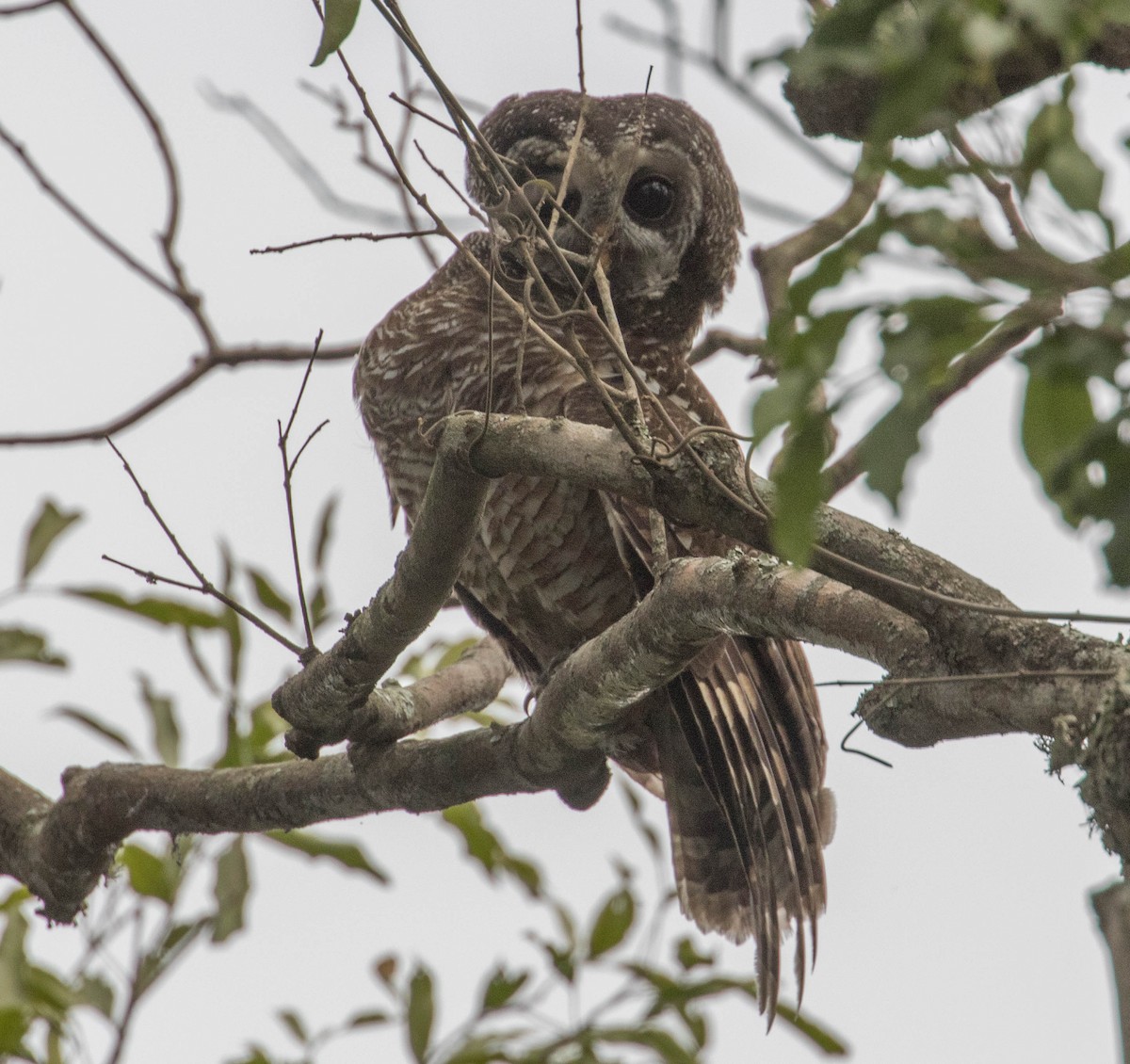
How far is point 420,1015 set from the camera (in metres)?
3.78

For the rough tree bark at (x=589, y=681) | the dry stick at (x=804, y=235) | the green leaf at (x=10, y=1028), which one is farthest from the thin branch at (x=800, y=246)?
the green leaf at (x=10, y=1028)

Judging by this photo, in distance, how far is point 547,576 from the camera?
12.5 feet

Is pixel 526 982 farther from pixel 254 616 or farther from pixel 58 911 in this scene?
pixel 254 616

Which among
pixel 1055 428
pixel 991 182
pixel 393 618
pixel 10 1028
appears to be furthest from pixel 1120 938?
pixel 10 1028

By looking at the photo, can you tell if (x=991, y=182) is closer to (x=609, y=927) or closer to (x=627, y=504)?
(x=627, y=504)

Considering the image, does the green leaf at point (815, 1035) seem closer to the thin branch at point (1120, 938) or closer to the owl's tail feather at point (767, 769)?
the owl's tail feather at point (767, 769)

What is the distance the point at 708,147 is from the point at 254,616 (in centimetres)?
250

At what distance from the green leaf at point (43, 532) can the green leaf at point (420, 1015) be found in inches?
59.3

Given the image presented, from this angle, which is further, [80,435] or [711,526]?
[80,435]

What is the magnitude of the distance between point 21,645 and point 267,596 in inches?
30.1

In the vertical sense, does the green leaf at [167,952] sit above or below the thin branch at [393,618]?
below

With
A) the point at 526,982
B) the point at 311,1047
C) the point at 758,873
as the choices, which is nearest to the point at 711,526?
the point at 758,873

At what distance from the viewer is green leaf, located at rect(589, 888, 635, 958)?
3.99 meters

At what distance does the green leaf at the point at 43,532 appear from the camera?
379cm
